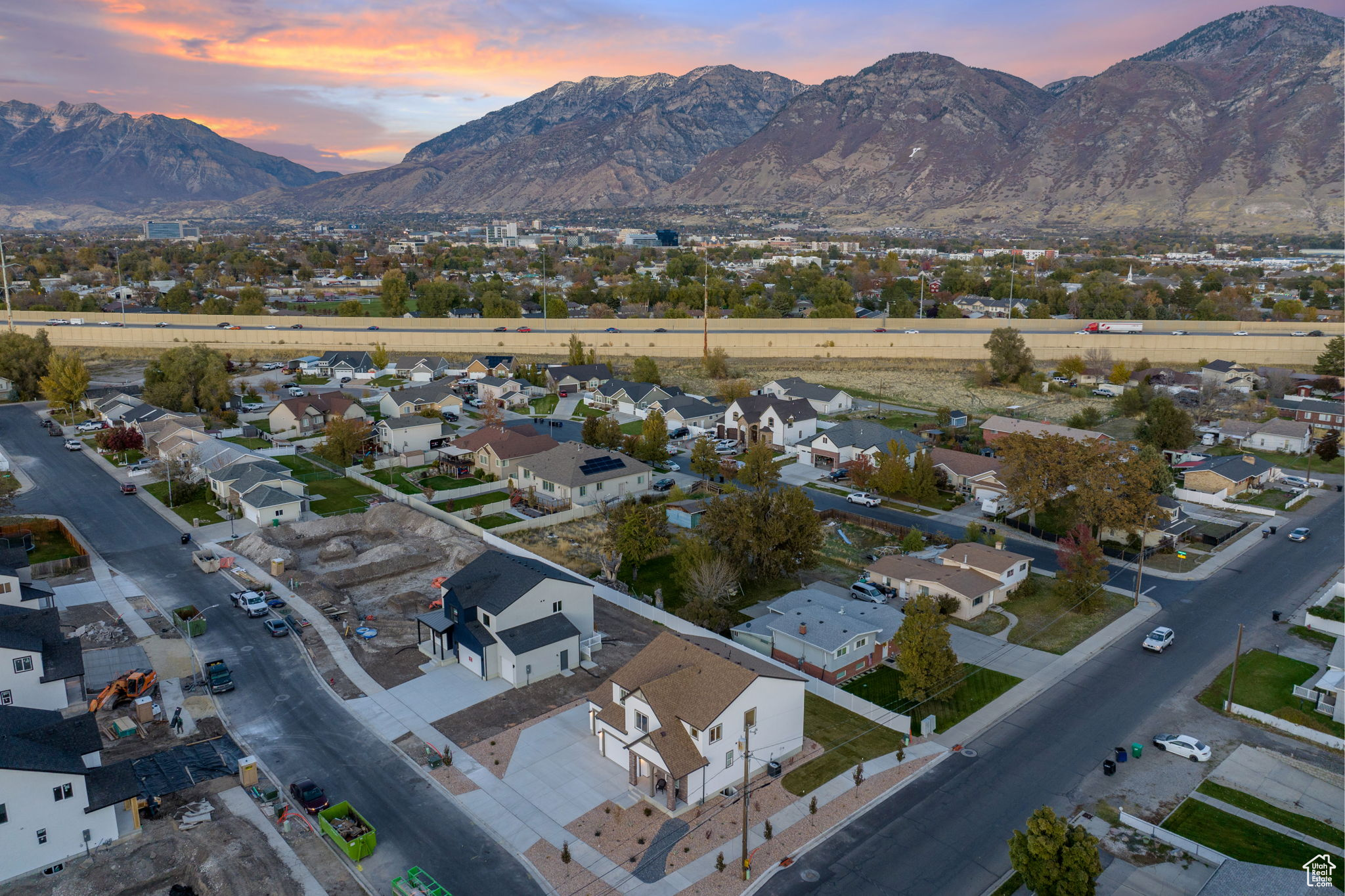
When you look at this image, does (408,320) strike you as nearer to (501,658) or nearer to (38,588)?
(38,588)

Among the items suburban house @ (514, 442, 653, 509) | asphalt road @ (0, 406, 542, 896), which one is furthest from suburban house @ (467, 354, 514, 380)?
asphalt road @ (0, 406, 542, 896)

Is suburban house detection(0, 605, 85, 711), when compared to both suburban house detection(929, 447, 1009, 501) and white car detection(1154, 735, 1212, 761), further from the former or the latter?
suburban house detection(929, 447, 1009, 501)

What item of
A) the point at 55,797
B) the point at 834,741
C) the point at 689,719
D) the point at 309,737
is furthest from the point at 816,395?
the point at 55,797

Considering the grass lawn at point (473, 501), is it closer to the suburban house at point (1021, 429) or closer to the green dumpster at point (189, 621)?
the green dumpster at point (189, 621)

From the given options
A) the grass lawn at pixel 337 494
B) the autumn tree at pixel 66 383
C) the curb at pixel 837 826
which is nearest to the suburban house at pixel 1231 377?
the curb at pixel 837 826

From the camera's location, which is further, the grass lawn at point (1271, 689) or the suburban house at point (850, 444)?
the suburban house at point (850, 444)

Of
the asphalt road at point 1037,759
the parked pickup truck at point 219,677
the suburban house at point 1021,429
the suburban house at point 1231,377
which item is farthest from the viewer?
the suburban house at point 1231,377

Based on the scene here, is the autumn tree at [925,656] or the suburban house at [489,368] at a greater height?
the suburban house at [489,368]
